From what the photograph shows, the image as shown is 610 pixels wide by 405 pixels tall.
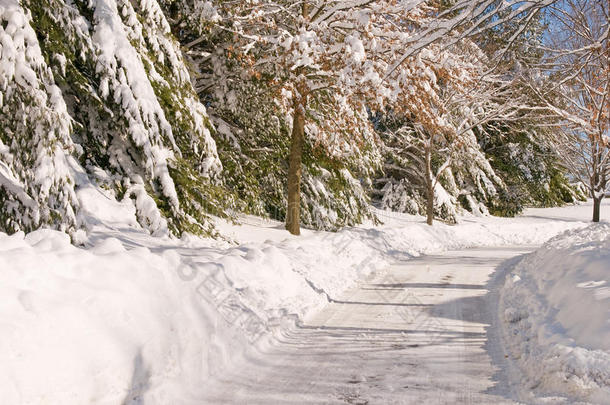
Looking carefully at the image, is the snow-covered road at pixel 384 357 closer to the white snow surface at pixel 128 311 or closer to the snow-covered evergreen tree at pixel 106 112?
the white snow surface at pixel 128 311

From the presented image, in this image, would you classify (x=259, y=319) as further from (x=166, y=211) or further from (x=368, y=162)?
(x=368, y=162)

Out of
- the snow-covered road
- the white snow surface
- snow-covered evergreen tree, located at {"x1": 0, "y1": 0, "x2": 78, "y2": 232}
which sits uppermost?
snow-covered evergreen tree, located at {"x1": 0, "y1": 0, "x2": 78, "y2": 232}

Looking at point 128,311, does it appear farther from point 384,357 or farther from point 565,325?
point 565,325

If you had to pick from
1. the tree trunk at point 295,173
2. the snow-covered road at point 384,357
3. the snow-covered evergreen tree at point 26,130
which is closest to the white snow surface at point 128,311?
the snow-covered road at point 384,357

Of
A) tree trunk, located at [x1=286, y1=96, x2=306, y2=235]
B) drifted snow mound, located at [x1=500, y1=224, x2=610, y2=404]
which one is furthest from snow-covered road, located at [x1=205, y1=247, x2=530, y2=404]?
tree trunk, located at [x1=286, y1=96, x2=306, y2=235]

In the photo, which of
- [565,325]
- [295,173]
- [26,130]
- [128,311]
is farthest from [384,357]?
[295,173]

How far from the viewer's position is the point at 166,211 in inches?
349

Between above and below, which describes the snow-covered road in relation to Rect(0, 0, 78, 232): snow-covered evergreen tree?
below

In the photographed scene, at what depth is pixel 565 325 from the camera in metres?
5.08

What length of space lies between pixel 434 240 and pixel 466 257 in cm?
362

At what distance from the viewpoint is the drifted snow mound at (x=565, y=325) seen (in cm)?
376

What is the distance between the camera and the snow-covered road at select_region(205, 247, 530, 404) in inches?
157

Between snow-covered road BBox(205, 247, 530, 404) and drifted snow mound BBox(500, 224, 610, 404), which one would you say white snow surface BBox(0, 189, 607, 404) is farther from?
drifted snow mound BBox(500, 224, 610, 404)

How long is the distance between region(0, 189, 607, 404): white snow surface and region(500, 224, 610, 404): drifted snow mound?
2.67 meters
